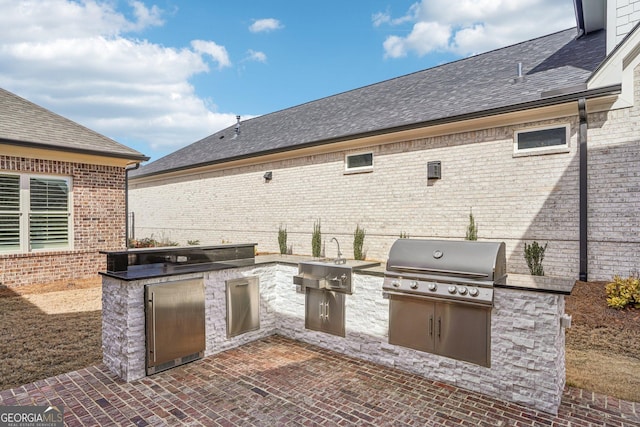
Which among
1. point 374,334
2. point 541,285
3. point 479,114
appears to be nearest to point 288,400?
point 374,334

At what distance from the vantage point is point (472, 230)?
8.23 meters

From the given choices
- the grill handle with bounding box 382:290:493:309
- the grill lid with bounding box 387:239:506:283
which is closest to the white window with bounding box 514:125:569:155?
the grill lid with bounding box 387:239:506:283

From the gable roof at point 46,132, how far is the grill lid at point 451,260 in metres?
8.71

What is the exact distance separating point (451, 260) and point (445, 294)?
1.25ft

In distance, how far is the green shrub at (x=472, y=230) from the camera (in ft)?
26.9

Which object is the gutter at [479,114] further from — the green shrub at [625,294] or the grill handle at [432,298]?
the grill handle at [432,298]

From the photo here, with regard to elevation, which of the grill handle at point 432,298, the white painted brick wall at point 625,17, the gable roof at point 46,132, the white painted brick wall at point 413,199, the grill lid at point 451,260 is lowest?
the grill handle at point 432,298

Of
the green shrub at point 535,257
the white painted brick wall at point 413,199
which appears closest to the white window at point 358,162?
the white painted brick wall at point 413,199

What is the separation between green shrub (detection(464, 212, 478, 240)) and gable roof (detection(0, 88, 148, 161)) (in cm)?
918

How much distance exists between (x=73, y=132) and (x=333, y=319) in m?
9.52

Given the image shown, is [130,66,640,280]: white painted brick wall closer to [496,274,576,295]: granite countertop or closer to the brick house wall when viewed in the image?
[496,274,576,295]: granite countertop

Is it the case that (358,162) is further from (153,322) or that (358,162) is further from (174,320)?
(153,322)

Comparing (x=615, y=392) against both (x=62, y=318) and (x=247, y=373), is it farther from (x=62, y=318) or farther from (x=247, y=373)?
(x=62, y=318)

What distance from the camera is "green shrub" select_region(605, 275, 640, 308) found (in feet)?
18.4
